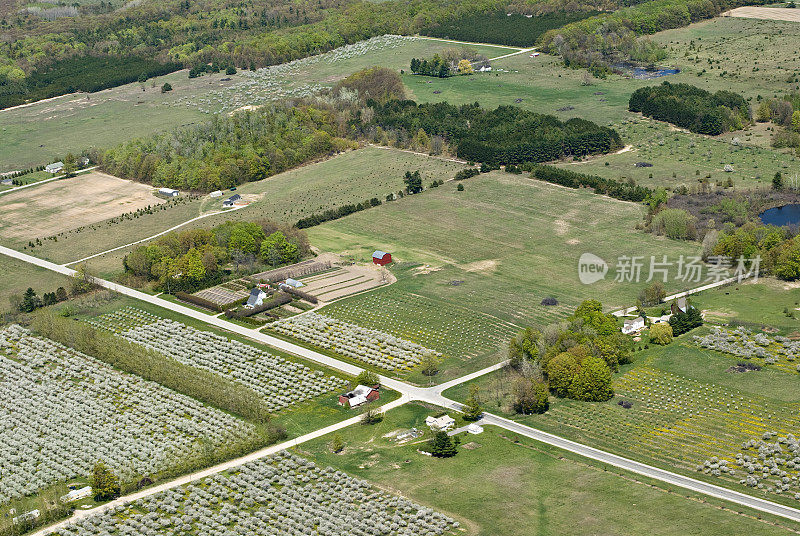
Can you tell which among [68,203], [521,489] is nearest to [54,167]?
[68,203]

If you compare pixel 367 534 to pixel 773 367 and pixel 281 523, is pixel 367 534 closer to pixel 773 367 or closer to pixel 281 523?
pixel 281 523

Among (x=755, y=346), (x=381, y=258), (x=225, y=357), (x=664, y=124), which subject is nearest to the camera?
(x=755, y=346)

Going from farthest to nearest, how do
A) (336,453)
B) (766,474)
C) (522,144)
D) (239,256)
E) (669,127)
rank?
(669,127), (522,144), (239,256), (336,453), (766,474)

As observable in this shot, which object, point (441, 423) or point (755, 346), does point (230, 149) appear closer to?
point (441, 423)

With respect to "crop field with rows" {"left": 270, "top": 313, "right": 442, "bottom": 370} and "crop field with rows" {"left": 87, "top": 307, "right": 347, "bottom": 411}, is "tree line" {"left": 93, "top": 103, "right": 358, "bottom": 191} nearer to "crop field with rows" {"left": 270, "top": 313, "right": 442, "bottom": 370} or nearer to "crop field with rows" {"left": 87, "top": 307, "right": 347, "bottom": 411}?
"crop field with rows" {"left": 87, "top": 307, "right": 347, "bottom": 411}

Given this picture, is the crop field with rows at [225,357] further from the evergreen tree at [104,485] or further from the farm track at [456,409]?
the evergreen tree at [104,485]

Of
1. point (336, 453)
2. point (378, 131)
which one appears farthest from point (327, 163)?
point (336, 453)

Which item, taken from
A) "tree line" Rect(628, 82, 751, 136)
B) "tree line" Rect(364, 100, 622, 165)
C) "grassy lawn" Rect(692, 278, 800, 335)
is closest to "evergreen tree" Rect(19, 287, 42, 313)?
"tree line" Rect(364, 100, 622, 165)
